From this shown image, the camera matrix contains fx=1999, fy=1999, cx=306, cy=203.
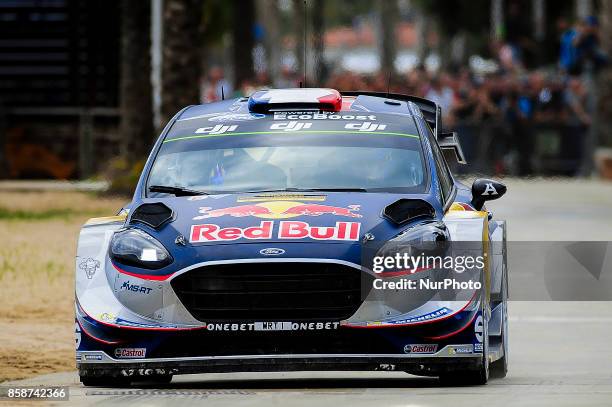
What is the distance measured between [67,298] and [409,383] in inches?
229

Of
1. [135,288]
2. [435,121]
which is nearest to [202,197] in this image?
[135,288]

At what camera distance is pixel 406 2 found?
97562mm

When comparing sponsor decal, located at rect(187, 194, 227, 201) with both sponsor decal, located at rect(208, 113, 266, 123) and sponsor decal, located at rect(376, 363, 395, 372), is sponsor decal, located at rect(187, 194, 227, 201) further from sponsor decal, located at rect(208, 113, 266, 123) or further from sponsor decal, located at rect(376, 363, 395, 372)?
sponsor decal, located at rect(376, 363, 395, 372)

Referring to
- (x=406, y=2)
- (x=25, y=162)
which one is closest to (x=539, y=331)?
(x=25, y=162)

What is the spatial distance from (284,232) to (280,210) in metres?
0.32

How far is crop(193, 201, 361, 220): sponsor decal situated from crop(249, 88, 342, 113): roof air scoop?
143 cm

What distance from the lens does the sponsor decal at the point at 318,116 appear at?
10867mm

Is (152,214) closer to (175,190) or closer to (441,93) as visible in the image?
(175,190)

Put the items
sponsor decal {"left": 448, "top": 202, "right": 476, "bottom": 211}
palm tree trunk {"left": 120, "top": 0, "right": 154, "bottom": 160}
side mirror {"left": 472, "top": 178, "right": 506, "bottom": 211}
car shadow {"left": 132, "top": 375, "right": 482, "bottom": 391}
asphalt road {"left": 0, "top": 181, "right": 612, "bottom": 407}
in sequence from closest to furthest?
asphalt road {"left": 0, "top": 181, "right": 612, "bottom": 407}
car shadow {"left": 132, "top": 375, "right": 482, "bottom": 391}
sponsor decal {"left": 448, "top": 202, "right": 476, "bottom": 211}
side mirror {"left": 472, "top": 178, "right": 506, "bottom": 211}
palm tree trunk {"left": 120, "top": 0, "right": 154, "bottom": 160}

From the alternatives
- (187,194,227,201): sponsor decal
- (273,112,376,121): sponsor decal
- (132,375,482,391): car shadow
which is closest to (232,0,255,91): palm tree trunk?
(273,112,376,121): sponsor decal

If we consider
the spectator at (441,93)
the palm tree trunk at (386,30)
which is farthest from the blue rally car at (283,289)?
the palm tree trunk at (386,30)

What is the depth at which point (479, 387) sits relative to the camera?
945 centimetres

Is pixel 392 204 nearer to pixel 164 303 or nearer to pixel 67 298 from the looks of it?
pixel 164 303

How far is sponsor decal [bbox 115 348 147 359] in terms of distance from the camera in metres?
9.26
